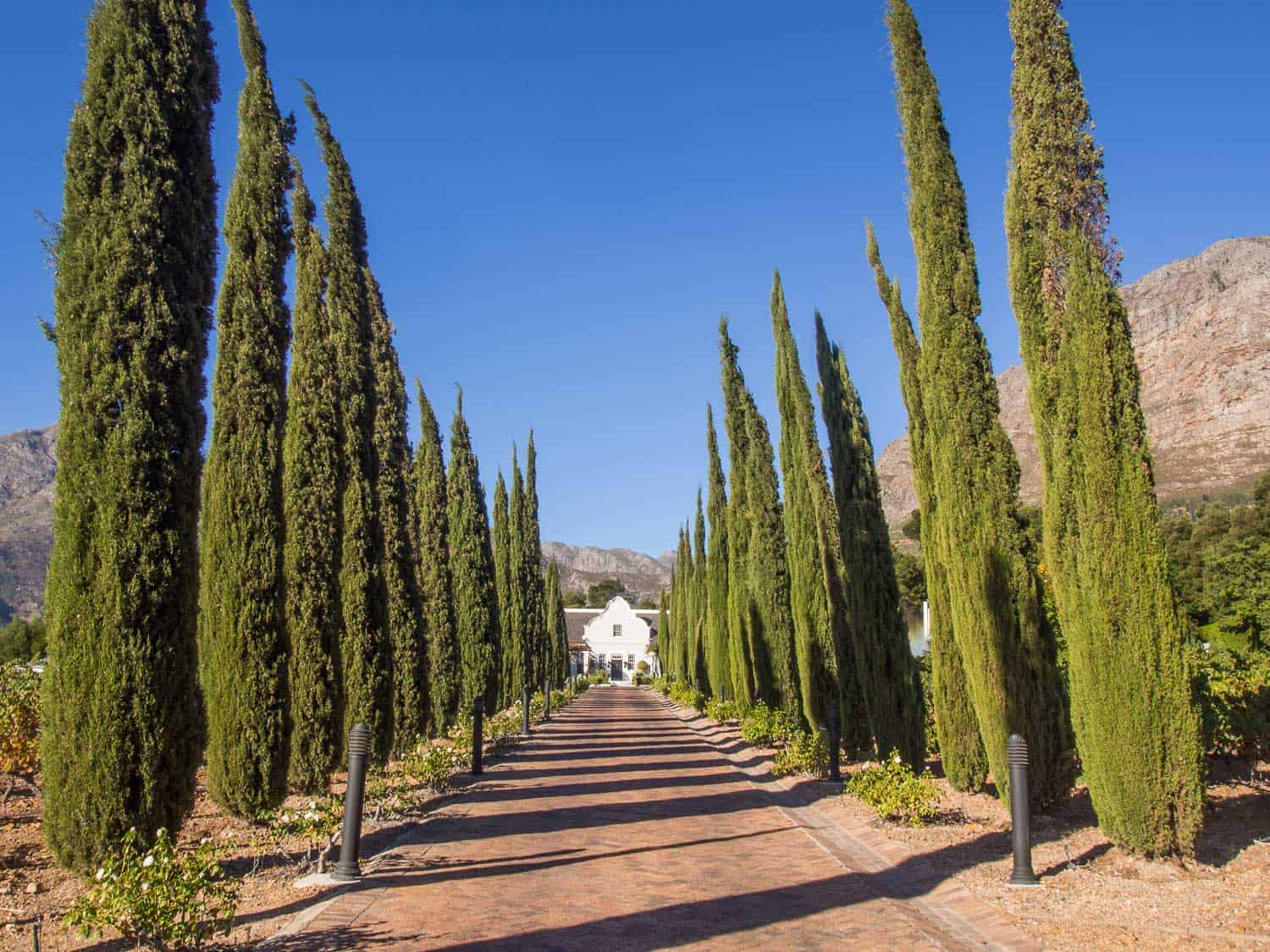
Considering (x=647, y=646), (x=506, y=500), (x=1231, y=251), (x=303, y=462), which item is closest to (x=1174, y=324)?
(x=1231, y=251)

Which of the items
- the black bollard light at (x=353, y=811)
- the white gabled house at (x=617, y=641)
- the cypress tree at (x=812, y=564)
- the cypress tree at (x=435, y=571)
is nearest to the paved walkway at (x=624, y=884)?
the black bollard light at (x=353, y=811)

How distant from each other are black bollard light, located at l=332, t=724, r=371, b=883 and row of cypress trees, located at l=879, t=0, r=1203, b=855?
5.67m

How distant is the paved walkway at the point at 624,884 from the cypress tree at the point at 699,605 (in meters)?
23.0

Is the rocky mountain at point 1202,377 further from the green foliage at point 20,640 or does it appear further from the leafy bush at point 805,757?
the green foliage at point 20,640

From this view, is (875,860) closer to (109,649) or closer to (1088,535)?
(1088,535)

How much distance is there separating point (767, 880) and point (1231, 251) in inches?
5078

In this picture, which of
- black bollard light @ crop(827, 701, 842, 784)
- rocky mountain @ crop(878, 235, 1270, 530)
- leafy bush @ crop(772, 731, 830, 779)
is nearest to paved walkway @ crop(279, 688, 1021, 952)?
black bollard light @ crop(827, 701, 842, 784)

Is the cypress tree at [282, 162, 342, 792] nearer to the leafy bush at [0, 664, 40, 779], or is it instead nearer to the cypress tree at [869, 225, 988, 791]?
the leafy bush at [0, 664, 40, 779]

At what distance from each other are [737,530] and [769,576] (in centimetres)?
429

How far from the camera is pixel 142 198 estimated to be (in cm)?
680

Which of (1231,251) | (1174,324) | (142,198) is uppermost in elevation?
(1231,251)

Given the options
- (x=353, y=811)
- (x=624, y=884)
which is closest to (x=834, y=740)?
(x=624, y=884)

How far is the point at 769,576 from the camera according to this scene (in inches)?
770

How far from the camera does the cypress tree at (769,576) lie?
18406mm
